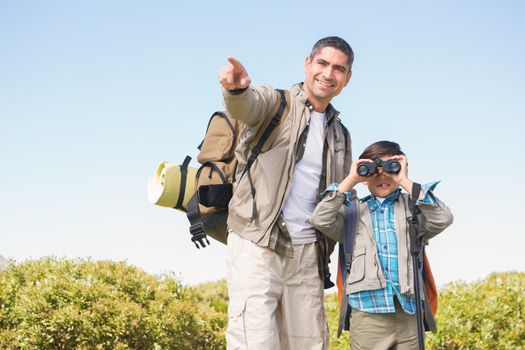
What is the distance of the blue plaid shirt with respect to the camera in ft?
13.8

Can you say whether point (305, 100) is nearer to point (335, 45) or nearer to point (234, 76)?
point (335, 45)

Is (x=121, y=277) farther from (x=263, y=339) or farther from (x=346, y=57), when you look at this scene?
(x=346, y=57)

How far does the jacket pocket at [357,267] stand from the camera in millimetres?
4242

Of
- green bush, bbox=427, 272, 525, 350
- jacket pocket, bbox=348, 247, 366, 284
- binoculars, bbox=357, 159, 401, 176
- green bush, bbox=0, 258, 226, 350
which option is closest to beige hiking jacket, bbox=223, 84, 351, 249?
binoculars, bbox=357, 159, 401, 176

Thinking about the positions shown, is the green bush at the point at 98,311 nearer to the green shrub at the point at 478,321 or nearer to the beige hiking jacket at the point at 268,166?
the green shrub at the point at 478,321

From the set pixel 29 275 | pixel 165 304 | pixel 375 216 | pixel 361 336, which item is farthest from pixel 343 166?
pixel 29 275

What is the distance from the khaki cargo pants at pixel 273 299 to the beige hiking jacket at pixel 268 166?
0.44ft

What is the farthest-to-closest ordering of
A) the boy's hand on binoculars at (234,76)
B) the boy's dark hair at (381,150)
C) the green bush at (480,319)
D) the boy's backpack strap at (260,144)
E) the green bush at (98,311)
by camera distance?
the green bush at (480,319), the green bush at (98,311), the boy's dark hair at (381,150), the boy's backpack strap at (260,144), the boy's hand on binoculars at (234,76)

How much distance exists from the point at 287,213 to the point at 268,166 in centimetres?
34

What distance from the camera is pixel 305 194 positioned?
4.29m

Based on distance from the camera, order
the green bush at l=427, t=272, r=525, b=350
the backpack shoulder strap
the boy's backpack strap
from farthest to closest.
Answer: the green bush at l=427, t=272, r=525, b=350, the backpack shoulder strap, the boy's backpack strap

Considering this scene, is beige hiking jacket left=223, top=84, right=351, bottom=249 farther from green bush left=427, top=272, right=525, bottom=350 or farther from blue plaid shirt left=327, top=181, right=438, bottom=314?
green bush left=427, top=272, right=525, bottom=350

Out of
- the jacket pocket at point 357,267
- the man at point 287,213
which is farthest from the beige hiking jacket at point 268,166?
the jacket pocket at point 357,267

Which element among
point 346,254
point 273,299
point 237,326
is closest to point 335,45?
point 346,254
